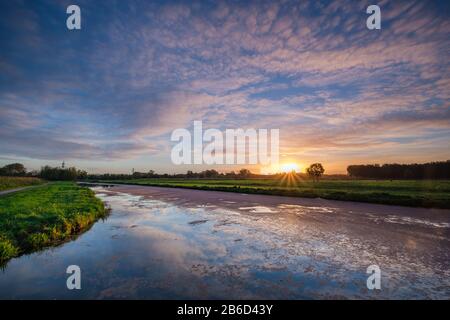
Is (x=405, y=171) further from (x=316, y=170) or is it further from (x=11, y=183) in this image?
(x=11, y=183)

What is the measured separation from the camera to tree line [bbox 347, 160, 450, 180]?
8781 cm

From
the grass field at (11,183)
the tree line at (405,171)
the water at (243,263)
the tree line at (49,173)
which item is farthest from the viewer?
the tree line at (49,173)

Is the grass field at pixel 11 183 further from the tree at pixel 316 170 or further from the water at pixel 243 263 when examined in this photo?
the tree at pixel 316 170

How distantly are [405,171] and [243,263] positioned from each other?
114122 millimetres

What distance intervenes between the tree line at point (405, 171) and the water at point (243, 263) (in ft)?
313

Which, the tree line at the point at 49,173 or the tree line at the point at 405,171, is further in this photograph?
the tree line at the point at 49,173

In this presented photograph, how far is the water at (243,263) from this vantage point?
19.5 feet

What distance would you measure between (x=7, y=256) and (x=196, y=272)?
663 cm

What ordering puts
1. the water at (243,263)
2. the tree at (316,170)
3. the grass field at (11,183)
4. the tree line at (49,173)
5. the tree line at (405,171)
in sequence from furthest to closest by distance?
the tree line at (49,173) → the tree line at (405,171) → the tree at (316,170) → the grass field at (11,183) → the water at (243,263)

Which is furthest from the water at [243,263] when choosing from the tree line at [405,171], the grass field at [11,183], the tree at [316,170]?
the tree line at [405,171]

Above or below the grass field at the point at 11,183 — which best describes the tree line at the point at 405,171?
above

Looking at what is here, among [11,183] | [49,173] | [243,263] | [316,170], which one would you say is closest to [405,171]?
[316,170]
